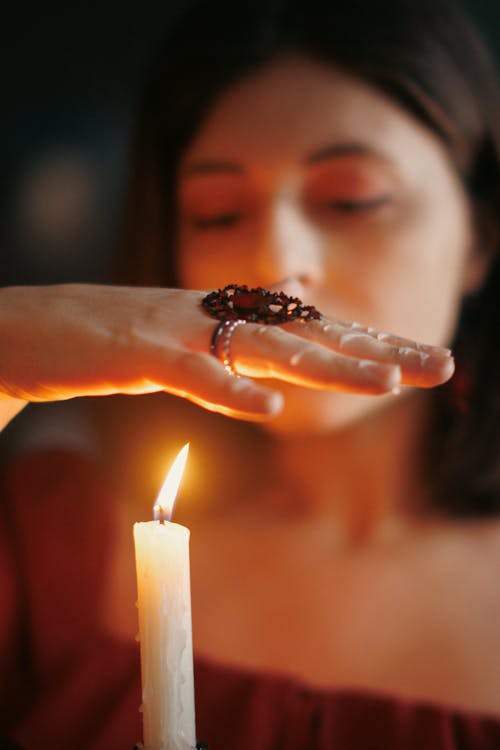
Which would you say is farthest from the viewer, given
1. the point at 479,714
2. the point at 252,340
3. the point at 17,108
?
the point at 17,108

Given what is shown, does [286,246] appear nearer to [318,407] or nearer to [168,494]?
[318,407]

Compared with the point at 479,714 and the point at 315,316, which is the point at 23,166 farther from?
the point at 479,714

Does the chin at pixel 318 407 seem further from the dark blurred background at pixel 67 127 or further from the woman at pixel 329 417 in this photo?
the dark blurred background at pixel 67 127

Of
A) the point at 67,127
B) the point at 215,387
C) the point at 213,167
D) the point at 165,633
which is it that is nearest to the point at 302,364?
the point at 215,387

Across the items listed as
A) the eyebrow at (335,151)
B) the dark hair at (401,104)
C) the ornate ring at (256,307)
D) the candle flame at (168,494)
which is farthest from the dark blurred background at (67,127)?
the candle flame at (168,494)

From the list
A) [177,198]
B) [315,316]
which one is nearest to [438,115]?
[177,198]

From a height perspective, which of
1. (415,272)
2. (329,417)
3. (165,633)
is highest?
(415,272)
